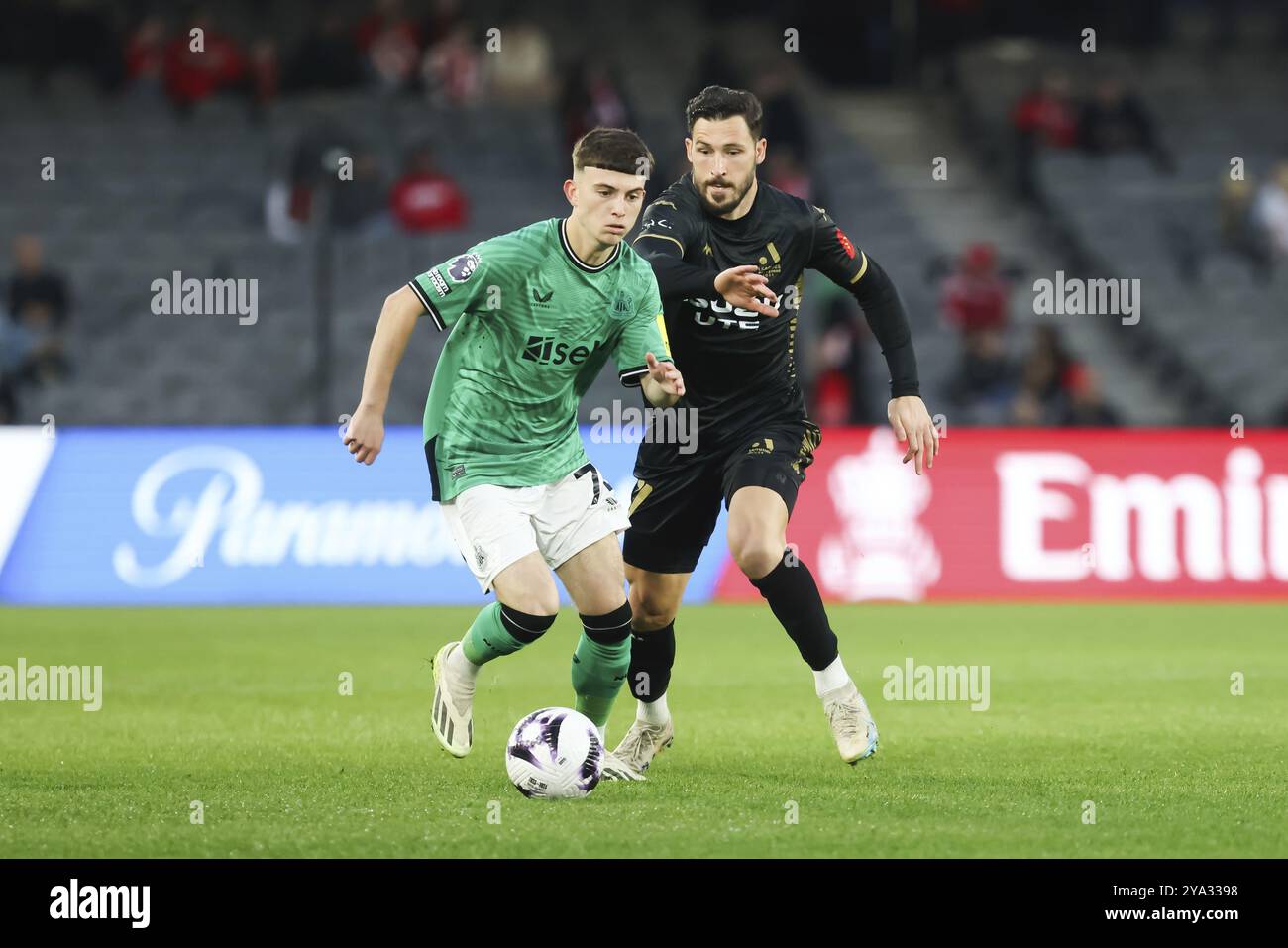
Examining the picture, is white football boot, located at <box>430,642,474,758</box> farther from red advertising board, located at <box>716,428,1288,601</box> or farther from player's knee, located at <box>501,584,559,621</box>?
red advertising board, located at <box>716,428,1288,601</box>

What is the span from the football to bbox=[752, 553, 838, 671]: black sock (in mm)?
974

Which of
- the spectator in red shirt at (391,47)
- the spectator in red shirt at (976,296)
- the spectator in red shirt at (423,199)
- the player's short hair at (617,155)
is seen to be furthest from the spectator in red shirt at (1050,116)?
the player's short hair at (617,155)

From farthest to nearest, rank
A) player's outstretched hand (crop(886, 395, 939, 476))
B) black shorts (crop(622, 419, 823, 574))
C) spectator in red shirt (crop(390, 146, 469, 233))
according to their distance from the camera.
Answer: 1. spectator in red shirt (crop(390, 146, 469, 233))
2. black shorts (crop(622, 419, 823, 574))
3. player's outstretched hand (crop(886, 395, 939, 476))

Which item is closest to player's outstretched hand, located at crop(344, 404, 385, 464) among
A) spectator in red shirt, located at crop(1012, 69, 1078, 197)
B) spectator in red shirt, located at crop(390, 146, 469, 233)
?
spectator in red shirt, located at crop(390, 146, 469, 233)

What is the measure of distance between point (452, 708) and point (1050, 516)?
875 cm

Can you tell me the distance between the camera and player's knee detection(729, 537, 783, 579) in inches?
275

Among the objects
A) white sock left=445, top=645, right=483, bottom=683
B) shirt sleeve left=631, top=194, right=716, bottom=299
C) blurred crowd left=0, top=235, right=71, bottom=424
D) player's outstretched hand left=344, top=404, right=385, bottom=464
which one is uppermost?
blurred crowd left=0, top=235, right=71, bottom=424

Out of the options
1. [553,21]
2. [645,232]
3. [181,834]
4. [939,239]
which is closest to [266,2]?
[553,21]

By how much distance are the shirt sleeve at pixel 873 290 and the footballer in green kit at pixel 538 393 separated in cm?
94

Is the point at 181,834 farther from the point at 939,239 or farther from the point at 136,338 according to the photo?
the point at 939,239

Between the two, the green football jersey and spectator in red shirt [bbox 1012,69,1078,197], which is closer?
the green football jersey

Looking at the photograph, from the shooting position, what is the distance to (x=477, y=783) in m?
6.81

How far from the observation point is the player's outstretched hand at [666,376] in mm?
6547

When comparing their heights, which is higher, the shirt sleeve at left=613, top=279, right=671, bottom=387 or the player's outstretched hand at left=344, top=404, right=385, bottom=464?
the shirt sleeve at left=613, top=279, right=671, bottom=387
